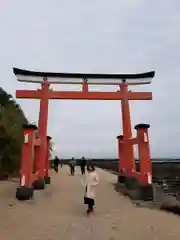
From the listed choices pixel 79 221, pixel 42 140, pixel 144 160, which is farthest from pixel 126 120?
pixel 79 221

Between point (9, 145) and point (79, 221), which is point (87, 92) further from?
point (79, 221)

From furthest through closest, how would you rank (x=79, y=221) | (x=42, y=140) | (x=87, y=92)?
(x=87, y=92)
(x=42, y=140)
(x=79, y=221)

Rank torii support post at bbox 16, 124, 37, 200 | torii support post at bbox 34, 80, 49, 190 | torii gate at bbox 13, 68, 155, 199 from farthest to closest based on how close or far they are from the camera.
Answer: torii gate at bbox 13, 68, 155, 199
torii support post at bbox 34, 80, 49, 190
torii support post at bbox 16, 124, 37, 200

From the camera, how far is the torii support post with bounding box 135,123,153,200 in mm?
13242

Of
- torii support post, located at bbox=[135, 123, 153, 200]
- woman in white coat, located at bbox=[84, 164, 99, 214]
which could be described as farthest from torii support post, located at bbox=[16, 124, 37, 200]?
torii support post, located at bbox=[135, 123, 153, 200]

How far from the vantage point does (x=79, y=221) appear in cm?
916

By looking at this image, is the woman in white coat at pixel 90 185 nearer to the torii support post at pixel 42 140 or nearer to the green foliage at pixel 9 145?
the torii support post at pixel 42 140

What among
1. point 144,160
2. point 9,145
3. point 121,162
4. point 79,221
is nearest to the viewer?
point 79,221

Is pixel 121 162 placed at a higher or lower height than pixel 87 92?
lower

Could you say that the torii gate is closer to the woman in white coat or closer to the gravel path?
the gravel path

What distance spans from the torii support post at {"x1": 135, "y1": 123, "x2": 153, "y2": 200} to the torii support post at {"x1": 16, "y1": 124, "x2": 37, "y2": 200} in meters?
4.07

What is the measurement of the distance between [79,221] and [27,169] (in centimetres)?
423

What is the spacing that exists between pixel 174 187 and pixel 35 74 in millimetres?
13706

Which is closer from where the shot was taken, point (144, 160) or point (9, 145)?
point (144, 160)
